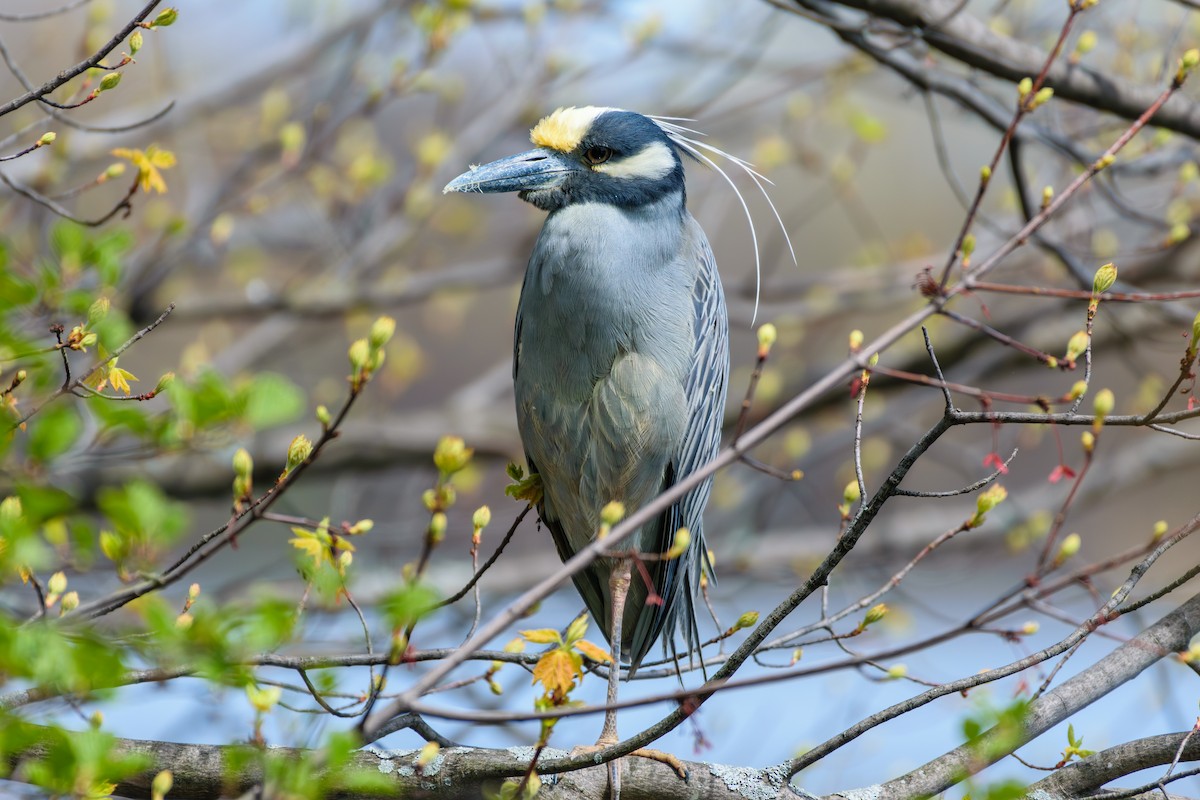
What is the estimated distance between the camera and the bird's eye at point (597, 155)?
2223 millimetres

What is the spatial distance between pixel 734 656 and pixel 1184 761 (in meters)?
0.73

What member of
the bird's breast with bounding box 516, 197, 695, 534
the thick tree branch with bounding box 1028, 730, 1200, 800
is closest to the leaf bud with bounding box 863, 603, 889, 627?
the thick tree branch with bounding box 1028, 730, 1200, 800

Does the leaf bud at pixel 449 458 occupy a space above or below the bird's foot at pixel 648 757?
above

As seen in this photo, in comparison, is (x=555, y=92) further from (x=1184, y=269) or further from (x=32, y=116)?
(x=1184, y=269)

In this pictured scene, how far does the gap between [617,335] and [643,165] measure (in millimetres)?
377

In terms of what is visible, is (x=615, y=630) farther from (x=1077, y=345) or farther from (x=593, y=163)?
(x=1077, y=345)

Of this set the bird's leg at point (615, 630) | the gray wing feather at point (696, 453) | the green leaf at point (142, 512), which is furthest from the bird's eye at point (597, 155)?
the green leaf at point (142, 512)

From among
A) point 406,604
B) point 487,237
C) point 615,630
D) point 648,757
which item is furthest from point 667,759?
point 487,237

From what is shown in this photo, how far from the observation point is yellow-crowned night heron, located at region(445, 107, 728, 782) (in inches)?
84.2

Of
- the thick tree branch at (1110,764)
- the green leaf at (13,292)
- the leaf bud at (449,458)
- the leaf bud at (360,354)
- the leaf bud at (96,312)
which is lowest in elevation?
the thick tree branch at (1110,764)

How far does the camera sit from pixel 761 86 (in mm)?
3994

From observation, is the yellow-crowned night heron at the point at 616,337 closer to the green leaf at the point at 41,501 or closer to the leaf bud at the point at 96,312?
the leaf bud at the point at 96,312

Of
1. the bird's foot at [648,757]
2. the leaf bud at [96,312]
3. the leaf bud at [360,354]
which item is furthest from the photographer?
the bird's foot at [648,757]

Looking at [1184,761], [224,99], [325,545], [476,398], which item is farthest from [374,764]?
[224,99]
